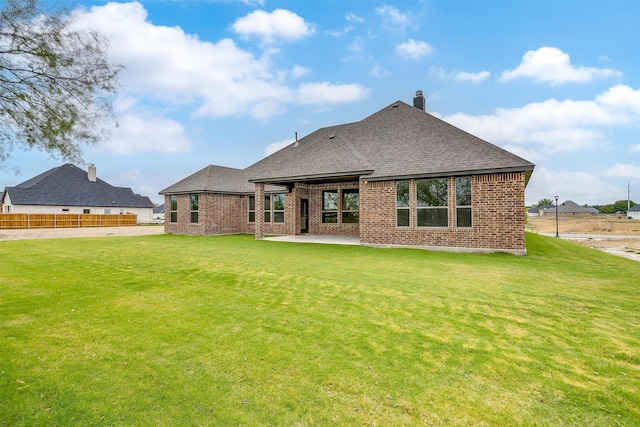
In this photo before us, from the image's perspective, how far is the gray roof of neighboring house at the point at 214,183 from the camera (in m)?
20.3

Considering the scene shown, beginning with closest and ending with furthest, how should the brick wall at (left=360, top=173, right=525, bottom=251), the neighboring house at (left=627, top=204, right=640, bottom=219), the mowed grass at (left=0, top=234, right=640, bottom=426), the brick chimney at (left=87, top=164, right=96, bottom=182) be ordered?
the mowed grass at (left=0, top=234, right=640, bottom=426) < the brick wall at (left=360, top=173, right=525, bottom=251) < the brick chimney at (left=87, top=164, right=96, bottom=182) < the neighboring house at (left=627, top=204, right=640, bottom=219)

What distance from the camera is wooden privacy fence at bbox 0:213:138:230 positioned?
2969 cm

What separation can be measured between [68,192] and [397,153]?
41.9 metres

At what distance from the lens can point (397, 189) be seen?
12.6 meters

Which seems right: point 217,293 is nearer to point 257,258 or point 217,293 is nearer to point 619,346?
point 257,258

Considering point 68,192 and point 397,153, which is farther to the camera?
point 68,192

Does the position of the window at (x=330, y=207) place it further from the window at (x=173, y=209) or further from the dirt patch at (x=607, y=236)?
the dirt patch at (x=607, y=236)

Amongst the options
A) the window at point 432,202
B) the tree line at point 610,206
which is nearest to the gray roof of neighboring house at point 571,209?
the tree line at point 610,206

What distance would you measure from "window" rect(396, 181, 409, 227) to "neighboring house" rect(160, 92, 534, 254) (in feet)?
0.13

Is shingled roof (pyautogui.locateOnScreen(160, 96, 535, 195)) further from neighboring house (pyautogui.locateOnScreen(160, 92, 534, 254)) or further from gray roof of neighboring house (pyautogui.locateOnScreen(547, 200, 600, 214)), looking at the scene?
gray roof of neighboring house (pyautogui.locateOnScreen(547, 200, 600, 214))

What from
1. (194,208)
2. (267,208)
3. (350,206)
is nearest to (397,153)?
(350,206)

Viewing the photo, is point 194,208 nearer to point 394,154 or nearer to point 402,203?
point 394,154

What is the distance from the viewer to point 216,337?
379 centimetres

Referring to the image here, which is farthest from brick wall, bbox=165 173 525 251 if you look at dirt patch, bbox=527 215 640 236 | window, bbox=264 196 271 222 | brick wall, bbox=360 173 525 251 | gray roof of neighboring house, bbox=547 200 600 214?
gray roof of neighboring house, bbox=547 200 600 214
